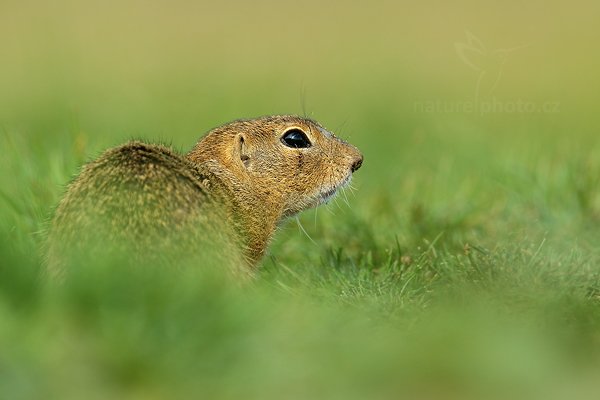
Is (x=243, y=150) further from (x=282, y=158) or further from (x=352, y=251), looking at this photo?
(x=352, y=251)

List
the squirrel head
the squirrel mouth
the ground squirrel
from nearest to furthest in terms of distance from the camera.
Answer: the ground squirrel, the squirrel head, the squirrel mouth

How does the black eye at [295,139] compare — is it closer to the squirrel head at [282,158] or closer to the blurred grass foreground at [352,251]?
the squirrel head at [282,158]

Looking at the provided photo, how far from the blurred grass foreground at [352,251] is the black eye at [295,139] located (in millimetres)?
493

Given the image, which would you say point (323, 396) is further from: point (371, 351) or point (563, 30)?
point (563, 30)

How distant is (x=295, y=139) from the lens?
6.31 m

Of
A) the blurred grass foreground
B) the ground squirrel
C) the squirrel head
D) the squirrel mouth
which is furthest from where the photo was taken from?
the squirrel mouth

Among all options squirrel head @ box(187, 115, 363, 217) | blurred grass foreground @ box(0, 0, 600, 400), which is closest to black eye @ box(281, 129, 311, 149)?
squirrel head @ box(187, 115, 363, 217)

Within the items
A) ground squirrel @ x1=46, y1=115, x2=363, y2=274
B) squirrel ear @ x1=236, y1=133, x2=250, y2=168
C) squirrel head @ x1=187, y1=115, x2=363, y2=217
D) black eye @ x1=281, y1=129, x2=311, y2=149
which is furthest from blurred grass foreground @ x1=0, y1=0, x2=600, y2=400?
squirrel ear @ x1=236, y1=133, x2=250, y2=168

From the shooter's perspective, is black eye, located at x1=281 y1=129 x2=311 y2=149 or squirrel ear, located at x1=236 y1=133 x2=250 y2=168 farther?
black eye, located at x1=281 y1=129 x2=311 y2=149

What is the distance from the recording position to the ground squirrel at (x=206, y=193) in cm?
462

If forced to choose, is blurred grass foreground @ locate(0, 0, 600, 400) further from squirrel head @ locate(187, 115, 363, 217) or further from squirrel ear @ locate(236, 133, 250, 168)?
squirrel ear @ locate(236, 133, 250, 168)

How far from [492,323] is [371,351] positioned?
0.65 metres

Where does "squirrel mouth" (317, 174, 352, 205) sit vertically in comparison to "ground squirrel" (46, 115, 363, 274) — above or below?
below

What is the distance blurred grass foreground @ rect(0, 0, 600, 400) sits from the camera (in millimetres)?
3924
